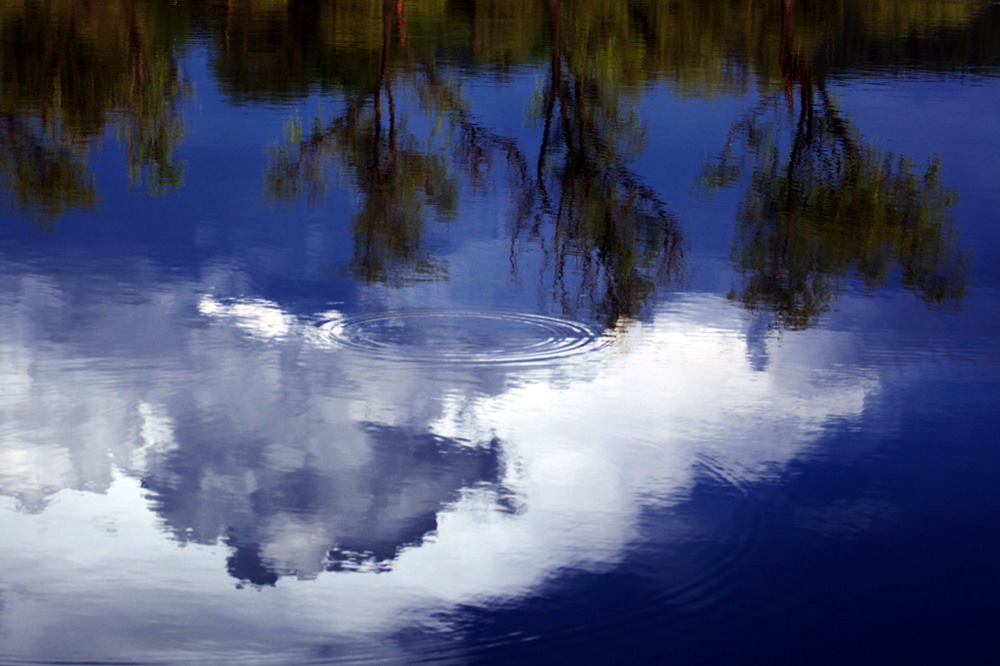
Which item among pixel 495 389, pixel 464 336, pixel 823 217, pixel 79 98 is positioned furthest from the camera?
pixel 79 98

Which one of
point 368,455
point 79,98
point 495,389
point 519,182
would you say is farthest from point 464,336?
point 79,98

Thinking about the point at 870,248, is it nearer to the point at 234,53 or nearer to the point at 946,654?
the point at 946,654

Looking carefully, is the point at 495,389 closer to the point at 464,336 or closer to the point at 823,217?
the point at 464,336

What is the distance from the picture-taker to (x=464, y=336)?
Result: 11.6 meters

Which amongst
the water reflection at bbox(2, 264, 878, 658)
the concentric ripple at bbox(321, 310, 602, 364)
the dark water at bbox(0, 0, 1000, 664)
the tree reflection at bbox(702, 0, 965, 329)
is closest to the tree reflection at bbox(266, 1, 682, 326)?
the dark water at bbox(0, 0, 1000, 664)

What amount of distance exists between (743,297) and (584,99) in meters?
14.3

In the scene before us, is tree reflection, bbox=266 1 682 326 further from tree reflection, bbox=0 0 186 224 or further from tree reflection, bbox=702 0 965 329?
tree reflection, bbox=0 0 186 224

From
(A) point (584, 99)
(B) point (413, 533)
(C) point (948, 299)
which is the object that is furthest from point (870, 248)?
(A) point (584, 99)

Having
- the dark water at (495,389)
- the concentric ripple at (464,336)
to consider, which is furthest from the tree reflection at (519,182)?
the concentric ripple at (464,336)

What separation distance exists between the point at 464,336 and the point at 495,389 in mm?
1334

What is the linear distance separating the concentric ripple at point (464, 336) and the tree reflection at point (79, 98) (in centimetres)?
569

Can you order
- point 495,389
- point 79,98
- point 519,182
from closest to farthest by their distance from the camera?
point 495,389, point 519,182, point 79,98

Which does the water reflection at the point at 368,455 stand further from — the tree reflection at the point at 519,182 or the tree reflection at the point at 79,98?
the tree reflection at the point at 79,98

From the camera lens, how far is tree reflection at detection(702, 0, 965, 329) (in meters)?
14.2
